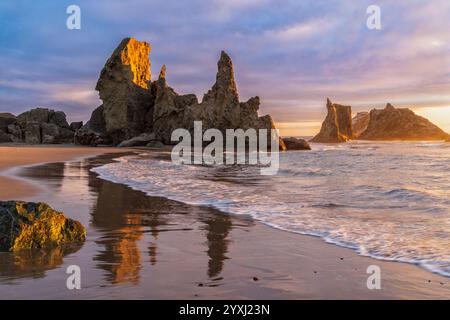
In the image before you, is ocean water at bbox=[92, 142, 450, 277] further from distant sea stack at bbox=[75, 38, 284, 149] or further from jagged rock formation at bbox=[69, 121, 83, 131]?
jagged rock formation at bbox=[69, 121, 83, 131]

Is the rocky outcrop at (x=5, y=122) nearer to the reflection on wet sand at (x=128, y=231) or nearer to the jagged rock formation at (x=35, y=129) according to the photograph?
the jagged rock formation at (x=35, y=129)

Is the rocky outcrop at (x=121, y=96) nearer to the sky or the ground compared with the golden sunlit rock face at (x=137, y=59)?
nearer to the ground

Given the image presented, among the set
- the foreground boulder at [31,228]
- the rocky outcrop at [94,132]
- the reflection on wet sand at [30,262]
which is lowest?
the reflection on wet sand at [30,262]

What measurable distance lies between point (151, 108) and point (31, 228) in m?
79.7

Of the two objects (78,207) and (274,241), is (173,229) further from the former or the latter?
(78,207)

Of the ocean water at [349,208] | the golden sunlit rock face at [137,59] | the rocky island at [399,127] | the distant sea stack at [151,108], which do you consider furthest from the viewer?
the rocky island at [399,127]

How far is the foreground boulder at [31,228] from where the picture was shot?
5941 millimetres

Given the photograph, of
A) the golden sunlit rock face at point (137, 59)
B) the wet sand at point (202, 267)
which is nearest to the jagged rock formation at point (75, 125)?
the golden sunlit rock face at point (137, 59)

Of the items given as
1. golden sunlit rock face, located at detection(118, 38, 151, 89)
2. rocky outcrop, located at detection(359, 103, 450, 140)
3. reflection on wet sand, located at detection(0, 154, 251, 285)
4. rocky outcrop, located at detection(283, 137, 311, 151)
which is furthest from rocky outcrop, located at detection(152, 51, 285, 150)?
rocky outcrop, located at detection(359, 103, 450, 140)

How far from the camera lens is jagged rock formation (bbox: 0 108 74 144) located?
82375 millimetres

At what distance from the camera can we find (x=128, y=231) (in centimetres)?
758

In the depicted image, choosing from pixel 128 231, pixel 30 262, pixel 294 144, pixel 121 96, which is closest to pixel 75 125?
pixel 121 96

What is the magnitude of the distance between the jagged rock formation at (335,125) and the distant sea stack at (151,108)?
92.0 metres
